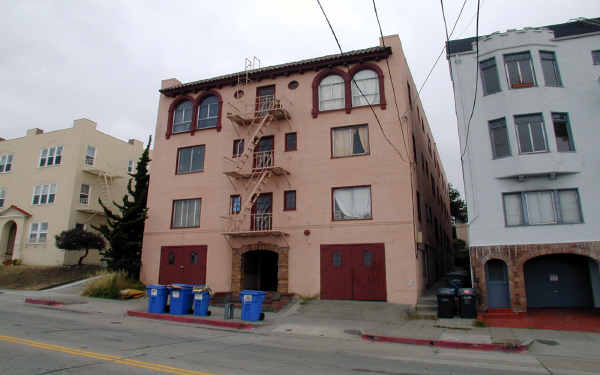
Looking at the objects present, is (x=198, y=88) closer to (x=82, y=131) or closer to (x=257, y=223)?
(x=257, y=223)

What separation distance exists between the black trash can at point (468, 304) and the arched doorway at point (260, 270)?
33.5ft

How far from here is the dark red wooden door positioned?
700 inches

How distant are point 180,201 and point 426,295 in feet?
46.4

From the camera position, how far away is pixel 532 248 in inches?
602

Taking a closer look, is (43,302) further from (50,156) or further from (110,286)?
(50,156)

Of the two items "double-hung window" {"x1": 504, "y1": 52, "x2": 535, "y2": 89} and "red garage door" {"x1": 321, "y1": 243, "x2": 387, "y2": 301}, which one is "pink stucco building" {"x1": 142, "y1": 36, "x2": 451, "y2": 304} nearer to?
"red garage door" {"x1": 321, "y1": 243, "x2": 387, "y2": 301}

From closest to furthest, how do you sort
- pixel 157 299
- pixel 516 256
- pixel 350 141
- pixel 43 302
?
pixel 516 256
pixel 157 299
pixel 43 302
pixel 350 141

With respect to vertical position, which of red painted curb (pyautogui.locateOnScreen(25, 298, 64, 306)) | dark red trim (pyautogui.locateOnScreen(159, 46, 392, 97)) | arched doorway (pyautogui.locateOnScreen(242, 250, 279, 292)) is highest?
dark red trim (pyautogui.locateOnScreen(159, 46, 392, 97))

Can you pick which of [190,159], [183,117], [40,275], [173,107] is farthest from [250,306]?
[40,275]

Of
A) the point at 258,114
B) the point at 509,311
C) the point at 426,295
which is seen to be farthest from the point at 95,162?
the point at 509,311

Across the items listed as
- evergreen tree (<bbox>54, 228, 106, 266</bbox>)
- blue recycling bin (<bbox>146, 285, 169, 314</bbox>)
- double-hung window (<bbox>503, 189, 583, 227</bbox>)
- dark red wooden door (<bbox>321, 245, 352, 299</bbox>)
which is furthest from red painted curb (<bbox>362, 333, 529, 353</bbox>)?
evergreen tree (<bbox>54, 228, 106, 266</bbox>)

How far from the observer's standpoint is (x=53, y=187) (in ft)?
100

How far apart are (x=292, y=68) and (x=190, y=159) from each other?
7946 millimetres

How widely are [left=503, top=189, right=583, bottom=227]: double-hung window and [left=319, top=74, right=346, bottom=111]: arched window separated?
361 inches
